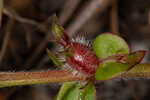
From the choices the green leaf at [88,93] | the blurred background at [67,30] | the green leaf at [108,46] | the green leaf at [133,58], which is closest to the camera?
the green leaf at [133,58]

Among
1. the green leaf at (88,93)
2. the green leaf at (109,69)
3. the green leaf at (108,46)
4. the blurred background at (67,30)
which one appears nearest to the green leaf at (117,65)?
the green leaf at (109,69)

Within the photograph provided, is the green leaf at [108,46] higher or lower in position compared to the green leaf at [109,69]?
higher

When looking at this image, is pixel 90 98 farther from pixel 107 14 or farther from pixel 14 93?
pixel 107 14

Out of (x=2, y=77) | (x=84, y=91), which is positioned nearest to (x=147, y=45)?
(x=84, y=91)

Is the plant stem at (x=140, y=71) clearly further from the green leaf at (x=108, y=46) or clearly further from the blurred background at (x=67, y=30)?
the blurred background at (x=67, y=30)

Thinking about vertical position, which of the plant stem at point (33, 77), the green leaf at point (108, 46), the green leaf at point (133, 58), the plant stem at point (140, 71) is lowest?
the plant stem at point (33, 77)

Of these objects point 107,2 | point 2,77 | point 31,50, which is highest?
point 107,2

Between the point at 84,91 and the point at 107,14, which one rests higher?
the point at 107,14
